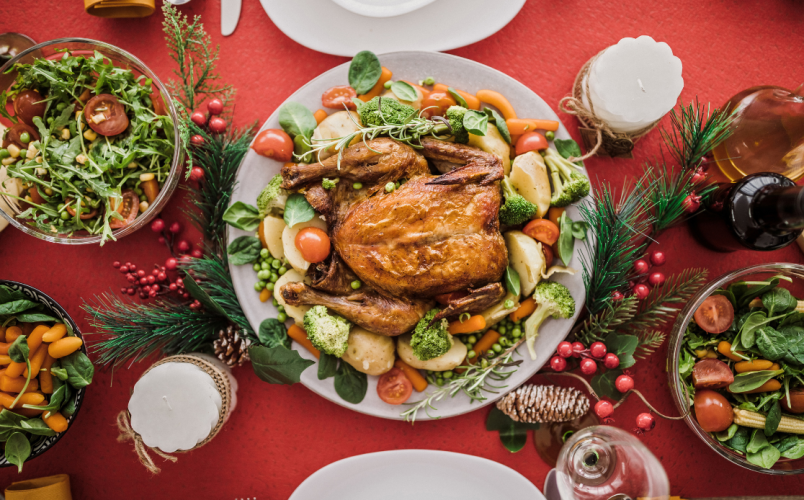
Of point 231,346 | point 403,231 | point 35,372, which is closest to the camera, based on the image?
point 403,231

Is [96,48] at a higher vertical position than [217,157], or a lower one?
higher

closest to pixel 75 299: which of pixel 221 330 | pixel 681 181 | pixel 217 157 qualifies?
pixel 221 330

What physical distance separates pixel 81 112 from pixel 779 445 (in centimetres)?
394

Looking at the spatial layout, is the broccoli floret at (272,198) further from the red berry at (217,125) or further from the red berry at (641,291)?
the red berry at (641,291)

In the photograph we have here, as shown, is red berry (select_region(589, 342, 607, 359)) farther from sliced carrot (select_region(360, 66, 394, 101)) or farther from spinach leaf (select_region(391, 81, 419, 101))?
sliced carrot (select_region(360, 66, 394, 101))

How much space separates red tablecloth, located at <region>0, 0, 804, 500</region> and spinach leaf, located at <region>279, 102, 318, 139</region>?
43 centimetres

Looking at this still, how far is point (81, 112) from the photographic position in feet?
7.43

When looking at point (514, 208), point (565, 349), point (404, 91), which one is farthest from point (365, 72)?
point (565, 349)

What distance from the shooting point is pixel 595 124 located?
2.33 meters

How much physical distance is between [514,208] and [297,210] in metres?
1.06

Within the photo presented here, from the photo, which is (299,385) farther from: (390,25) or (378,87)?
(390,25)

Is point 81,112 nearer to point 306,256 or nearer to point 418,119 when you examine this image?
point 306,256

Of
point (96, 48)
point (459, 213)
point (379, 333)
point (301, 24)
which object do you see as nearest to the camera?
point (459, 213)

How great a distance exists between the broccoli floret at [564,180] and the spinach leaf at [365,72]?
0.97 m
